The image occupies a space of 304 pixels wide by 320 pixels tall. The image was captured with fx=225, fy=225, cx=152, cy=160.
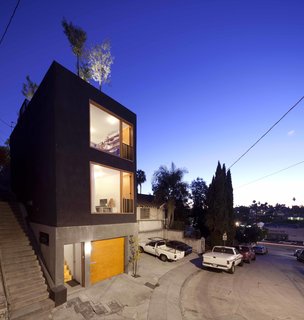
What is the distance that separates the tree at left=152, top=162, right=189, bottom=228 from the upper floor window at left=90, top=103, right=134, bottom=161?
13.2 m

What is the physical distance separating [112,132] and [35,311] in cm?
1144

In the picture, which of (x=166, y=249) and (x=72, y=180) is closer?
(x=72, y=180)

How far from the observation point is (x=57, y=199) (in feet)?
33.9

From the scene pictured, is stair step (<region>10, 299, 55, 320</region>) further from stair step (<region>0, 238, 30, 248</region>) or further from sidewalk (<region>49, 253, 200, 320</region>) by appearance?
stair step (<region>0, 238, 30, 248</region>)

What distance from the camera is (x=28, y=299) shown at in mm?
9062

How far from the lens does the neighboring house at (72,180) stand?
10.6m

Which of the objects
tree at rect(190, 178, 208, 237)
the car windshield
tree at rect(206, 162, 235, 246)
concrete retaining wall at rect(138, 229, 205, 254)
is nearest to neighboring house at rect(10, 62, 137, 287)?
the car windshield

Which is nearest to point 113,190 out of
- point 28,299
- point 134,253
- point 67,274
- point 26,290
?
point 134,253

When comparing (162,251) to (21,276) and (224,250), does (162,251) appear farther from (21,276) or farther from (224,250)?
(21,276)

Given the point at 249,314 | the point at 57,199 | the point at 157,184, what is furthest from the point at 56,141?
the point at 157,184

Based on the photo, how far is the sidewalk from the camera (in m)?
8.84

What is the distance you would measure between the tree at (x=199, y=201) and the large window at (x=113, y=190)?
56.0 ft

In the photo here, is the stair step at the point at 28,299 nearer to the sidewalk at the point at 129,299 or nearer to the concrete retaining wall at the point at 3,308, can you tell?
the concrete retaining wall at the point at 3,308

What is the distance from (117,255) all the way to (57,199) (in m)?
5.55
